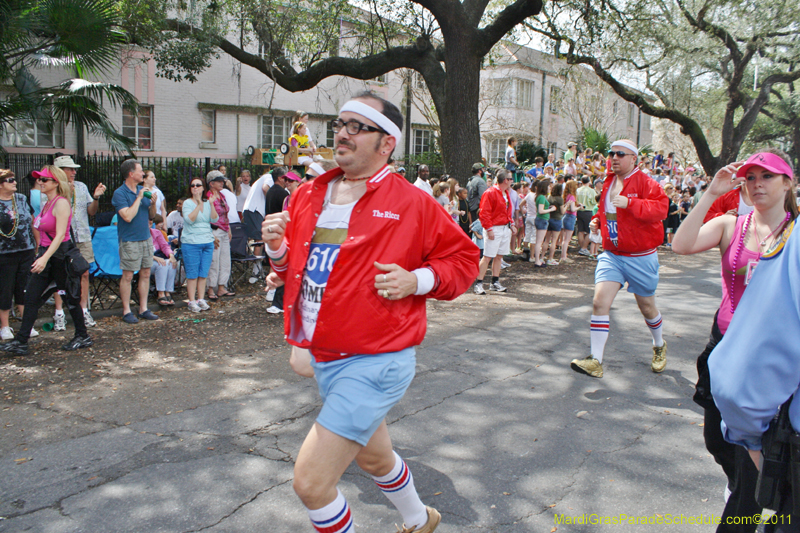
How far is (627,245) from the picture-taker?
5.83m

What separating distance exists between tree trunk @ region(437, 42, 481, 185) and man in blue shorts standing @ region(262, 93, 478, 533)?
10.9 meters

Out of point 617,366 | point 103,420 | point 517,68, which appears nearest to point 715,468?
point 617,366

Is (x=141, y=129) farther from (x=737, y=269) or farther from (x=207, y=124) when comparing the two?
(x=737, y=269)

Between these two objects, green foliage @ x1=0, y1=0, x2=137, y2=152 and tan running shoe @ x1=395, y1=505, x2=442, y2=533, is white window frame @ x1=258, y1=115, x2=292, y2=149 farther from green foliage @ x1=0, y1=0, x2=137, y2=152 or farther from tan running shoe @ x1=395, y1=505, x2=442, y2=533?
tan running shoe @ x1=395, y1=505, x2=442, y2=533

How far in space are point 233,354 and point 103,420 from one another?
6.59 feet

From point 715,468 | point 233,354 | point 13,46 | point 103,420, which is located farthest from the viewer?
point 13,46

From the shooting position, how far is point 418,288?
2623 mm

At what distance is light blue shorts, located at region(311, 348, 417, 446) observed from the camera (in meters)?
2.50

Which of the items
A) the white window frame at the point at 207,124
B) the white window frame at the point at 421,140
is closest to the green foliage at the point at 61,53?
the white window frame at the point at 207,124

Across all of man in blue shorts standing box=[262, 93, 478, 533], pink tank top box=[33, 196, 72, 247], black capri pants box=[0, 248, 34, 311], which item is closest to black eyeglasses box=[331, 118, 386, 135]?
man in blue shorts standing box=[262, 93, 478, 533]

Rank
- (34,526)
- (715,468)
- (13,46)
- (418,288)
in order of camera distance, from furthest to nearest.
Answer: (13,46) → (715,468) → (34,526) → (418,288)

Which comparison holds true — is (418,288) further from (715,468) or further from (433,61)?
(433,61)

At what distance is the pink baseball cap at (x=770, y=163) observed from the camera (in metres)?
2.83

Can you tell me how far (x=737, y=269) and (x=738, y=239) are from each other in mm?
162
